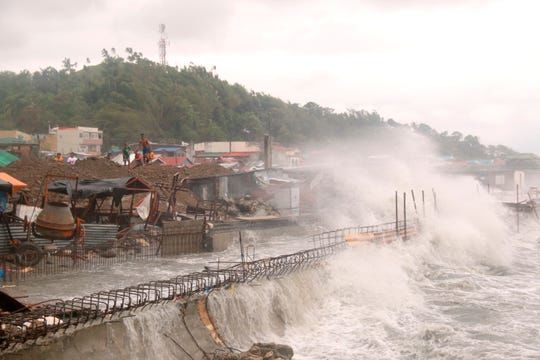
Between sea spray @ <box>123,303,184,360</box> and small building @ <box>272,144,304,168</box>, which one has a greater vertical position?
small building @ <box>272,144,304,168</box>

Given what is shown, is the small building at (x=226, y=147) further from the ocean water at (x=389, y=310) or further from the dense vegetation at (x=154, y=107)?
the ocean water at (x=389, y=310)

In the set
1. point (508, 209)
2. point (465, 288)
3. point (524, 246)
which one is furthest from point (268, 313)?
point (508, 209)

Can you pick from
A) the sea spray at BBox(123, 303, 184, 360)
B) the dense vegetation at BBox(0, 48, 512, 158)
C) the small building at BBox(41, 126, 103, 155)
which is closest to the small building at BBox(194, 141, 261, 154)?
the dense vegetation at BBox(0, 48, 512, 158)

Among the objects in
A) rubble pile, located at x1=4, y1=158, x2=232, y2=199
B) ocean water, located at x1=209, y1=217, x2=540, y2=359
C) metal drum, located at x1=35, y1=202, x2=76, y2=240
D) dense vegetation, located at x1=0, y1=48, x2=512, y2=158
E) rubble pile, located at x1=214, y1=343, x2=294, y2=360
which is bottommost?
ocean water, located at x1=209, y1=217, x2=540, y2=359

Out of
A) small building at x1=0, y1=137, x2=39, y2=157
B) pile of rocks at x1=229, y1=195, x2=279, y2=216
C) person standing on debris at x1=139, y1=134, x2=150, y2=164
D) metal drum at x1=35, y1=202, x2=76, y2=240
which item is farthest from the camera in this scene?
small building at x1=0, y1=137, x2=39, y2=157

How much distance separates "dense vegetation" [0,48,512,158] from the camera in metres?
65.9

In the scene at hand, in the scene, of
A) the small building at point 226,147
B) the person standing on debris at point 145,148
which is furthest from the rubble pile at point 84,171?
the small building at point 226,147

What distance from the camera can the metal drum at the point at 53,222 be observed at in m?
17.1

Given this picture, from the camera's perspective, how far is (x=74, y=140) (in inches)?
2180

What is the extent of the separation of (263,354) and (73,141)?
1845 inches

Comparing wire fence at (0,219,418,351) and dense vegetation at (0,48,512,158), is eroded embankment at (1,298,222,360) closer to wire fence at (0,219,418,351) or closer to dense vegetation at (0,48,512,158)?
wire fence at (0,219,418,351)

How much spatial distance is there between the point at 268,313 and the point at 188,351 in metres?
3.46

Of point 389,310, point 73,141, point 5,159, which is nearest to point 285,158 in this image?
point 73,141

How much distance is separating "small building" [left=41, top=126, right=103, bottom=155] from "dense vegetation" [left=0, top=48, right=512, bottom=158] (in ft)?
16.3
